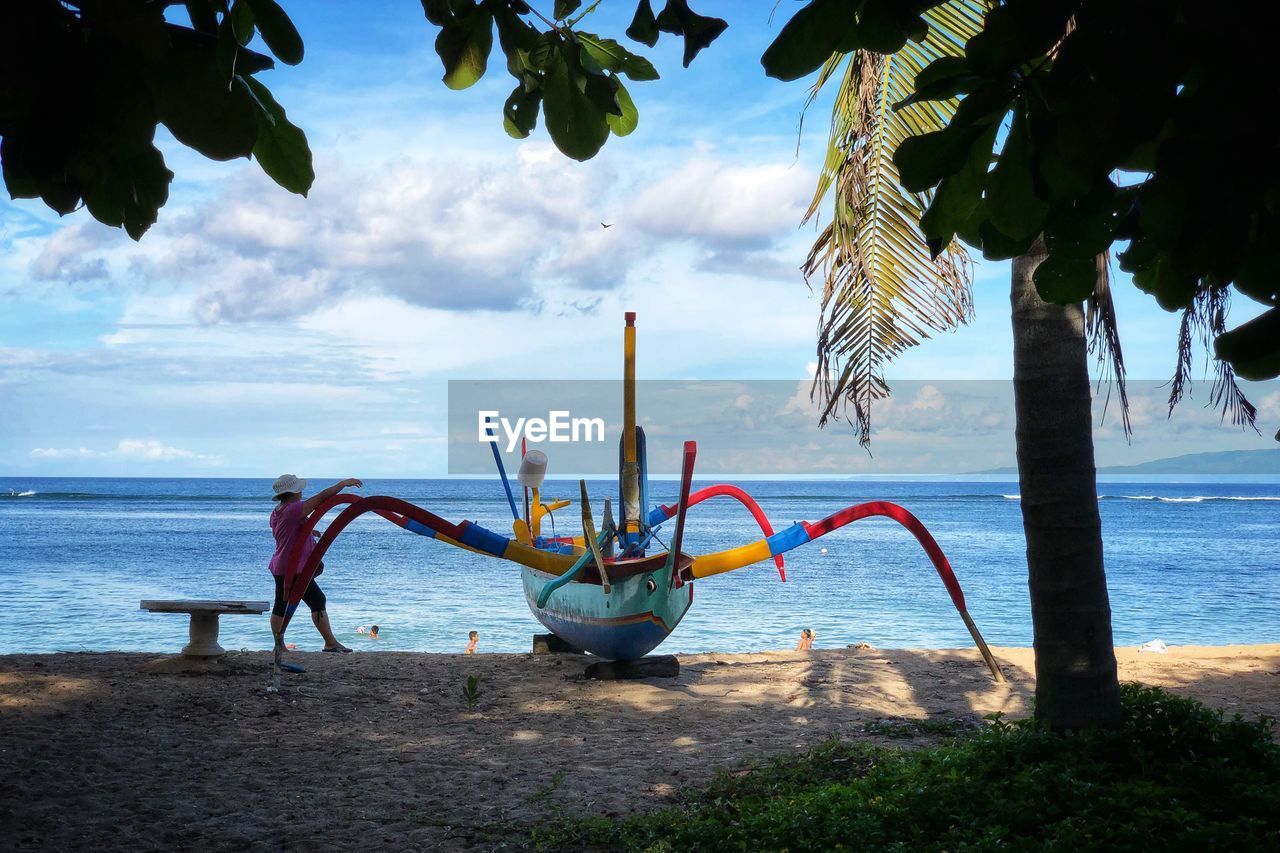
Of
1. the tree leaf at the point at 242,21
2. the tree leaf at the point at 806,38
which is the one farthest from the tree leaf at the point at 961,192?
the tree leaf at the point at 242,21

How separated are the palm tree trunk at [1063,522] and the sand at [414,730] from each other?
1.56 m

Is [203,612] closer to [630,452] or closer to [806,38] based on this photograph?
[630,452]

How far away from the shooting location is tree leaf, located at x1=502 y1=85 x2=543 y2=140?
229cm

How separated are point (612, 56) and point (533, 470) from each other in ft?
26.2

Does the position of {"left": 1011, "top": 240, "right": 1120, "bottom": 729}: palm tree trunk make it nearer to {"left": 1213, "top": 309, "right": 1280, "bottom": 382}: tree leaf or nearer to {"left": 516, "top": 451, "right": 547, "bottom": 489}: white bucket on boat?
{"left": 1213, "top": 309, "right": 1280, "bottom": 382}: tree leaf

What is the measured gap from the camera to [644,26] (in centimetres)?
231

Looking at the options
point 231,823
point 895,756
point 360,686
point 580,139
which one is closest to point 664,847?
point 895,756

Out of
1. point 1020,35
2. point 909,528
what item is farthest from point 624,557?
point 1020,35

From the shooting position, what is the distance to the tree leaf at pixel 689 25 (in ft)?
7.21

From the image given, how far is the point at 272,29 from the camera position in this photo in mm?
1685

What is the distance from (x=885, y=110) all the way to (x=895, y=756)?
3.73 meters

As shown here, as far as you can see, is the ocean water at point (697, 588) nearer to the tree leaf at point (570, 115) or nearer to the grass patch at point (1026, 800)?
the grass patch at point (1026, 800)

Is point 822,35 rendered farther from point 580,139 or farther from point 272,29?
point 272,29

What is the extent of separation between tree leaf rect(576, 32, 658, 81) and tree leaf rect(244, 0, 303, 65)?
1.96 ft
